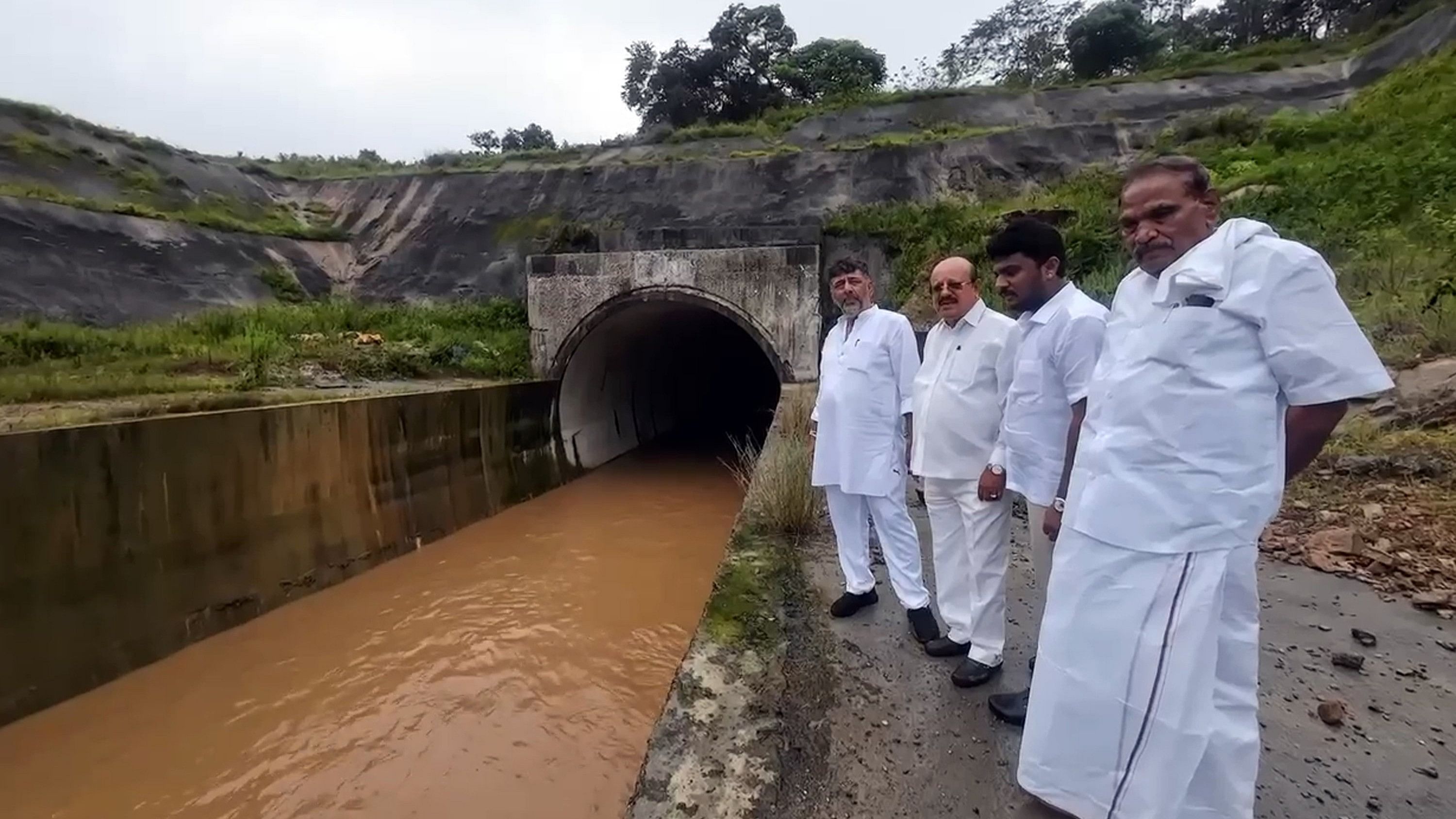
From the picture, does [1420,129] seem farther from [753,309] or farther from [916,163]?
[753,309]

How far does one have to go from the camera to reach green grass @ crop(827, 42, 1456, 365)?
226 inches

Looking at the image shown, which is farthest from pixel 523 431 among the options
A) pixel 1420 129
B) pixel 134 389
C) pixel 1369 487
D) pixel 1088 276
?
pixel 1420 129

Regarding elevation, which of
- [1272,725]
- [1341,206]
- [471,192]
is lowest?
[1272,725]

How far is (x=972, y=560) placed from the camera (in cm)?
250

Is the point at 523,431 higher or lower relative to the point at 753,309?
lower

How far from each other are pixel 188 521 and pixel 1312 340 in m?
5.54

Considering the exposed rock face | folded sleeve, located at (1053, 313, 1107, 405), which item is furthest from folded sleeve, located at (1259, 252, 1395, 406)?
the exposed rock face

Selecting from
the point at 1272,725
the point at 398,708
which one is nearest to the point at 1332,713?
the point at 1272,725

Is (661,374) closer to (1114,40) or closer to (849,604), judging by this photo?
(849,604)

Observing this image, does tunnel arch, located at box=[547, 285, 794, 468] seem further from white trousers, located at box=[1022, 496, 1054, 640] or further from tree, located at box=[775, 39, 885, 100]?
tree, located at box=[775, 39, 885, 100]

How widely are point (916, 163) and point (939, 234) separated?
4302 mm

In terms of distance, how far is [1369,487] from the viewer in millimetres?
4090

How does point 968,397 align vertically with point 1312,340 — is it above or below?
below

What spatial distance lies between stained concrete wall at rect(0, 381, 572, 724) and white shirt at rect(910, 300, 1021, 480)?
14.4 feet
